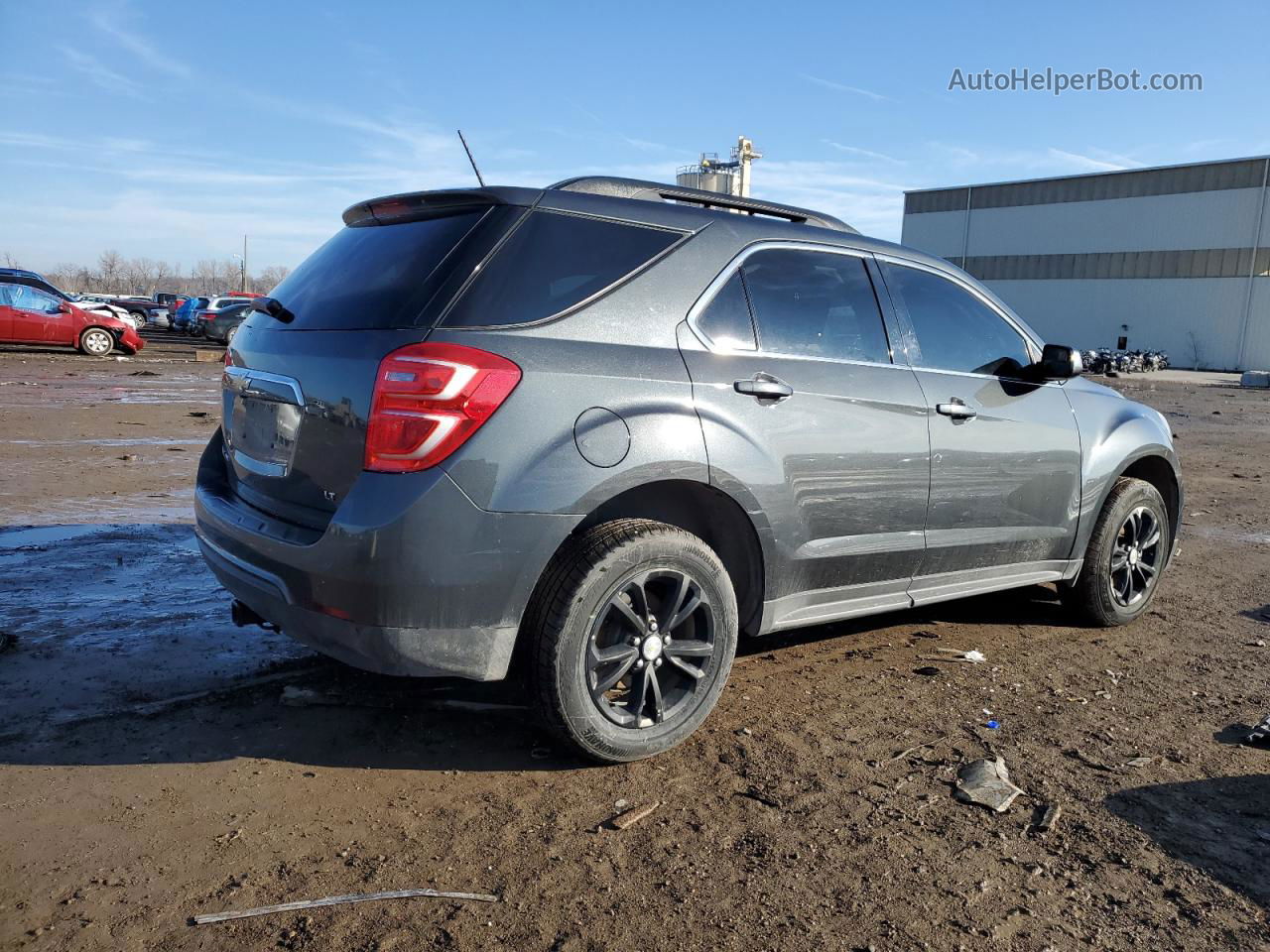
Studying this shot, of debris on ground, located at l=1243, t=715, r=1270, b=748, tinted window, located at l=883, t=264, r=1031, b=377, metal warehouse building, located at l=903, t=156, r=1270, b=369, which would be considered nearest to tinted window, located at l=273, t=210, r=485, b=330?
tinted window, located at l=883, t=264, r=1031, b=377

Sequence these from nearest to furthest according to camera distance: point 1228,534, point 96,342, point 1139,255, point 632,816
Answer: point 632,816 → point 1228,534 → point 96,342 → point 1139,255

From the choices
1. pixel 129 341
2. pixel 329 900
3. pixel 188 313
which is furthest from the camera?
pixel 188 313

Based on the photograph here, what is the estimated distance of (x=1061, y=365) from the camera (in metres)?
4.57

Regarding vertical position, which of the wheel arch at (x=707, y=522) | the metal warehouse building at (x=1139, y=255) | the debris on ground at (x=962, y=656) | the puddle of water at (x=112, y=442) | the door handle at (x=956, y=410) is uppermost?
the metal warehouse building at (x=1139, y=255)

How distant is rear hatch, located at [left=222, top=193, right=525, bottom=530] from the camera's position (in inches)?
117

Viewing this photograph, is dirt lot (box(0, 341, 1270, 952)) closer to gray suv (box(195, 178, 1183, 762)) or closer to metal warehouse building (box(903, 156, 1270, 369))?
gray suv (box(195, 178, 1183, 762))

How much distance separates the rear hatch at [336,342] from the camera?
2.96 metres

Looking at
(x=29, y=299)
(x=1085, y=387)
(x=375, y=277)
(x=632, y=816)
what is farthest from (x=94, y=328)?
(x=632, y=816)

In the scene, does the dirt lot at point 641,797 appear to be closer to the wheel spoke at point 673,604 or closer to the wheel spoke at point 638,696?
the wheel spoke at point 638,696

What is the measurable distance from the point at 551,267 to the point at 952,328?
212 cm

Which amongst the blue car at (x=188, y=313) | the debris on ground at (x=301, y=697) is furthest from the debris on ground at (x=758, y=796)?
the blue car at (x=188, y=313)

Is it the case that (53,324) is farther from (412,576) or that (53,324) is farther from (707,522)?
(412,576)

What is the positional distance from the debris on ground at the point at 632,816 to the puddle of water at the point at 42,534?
4.47 meters

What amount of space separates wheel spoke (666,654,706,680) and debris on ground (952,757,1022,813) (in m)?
0.90
